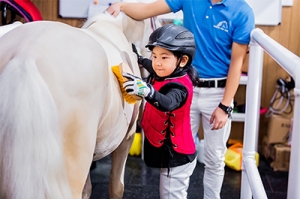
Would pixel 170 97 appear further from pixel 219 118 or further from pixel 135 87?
pixel 219 118

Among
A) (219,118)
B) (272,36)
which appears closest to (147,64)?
(219,118)

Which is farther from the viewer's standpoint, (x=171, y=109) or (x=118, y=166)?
(x=118, y=166)

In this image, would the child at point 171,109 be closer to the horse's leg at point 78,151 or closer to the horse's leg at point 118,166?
the horse's leg at point 118,166

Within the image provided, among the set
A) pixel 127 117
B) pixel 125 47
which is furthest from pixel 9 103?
pixel 125 47

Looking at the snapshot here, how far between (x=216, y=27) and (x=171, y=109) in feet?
1.96

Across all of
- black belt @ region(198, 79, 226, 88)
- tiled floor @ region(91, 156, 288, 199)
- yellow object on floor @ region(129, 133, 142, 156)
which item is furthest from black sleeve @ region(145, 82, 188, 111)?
yellow object on floor @ region(129, 133, 142, 156)

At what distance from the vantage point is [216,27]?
5.87ft

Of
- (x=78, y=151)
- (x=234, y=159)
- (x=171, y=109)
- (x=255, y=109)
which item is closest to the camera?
(x=78, y=151)

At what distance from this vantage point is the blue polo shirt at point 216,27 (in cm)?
176

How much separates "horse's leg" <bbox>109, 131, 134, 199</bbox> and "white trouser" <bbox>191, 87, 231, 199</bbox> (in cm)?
36

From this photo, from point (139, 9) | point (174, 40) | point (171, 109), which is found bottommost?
point (171, 109)

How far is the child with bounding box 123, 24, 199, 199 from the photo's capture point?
1.40 meters

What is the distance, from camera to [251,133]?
1.80m

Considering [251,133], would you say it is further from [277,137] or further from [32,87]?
[277,137]
